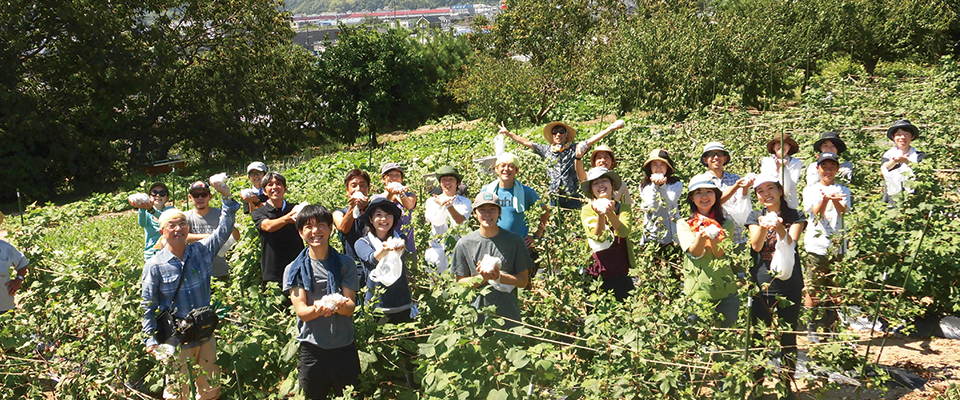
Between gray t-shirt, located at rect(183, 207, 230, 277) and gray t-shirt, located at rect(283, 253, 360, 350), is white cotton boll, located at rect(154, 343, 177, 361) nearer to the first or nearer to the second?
gray t-shirt, located at rect(283, 253, 360, 350)

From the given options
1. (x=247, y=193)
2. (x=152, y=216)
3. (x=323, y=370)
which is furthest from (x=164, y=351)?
(x=152, y=216)

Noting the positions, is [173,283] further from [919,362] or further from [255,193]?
[919,362]

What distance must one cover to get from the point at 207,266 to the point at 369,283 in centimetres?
90

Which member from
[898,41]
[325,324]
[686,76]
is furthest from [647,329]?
[898,41]

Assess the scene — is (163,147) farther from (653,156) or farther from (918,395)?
(918,395)

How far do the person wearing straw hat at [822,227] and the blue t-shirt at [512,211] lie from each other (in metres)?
1.79

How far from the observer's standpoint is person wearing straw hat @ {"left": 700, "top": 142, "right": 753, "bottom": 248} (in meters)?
3.99

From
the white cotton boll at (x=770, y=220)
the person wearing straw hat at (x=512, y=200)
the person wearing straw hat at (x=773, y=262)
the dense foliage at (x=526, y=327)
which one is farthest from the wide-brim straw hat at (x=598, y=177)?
the white cotton boll at (x=770, y=220)

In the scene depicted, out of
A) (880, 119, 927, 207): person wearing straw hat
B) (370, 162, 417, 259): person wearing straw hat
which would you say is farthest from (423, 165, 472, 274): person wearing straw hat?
(880, 119, 927, 207): person wearing straw hat

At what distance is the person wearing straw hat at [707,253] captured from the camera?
3.22 meters

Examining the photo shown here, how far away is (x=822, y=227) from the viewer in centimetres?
412

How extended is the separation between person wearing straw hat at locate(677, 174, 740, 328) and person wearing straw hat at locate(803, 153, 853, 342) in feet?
2.62

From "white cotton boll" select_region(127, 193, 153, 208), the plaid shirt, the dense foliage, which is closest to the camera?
the dense foliage

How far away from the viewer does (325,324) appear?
307 centimetres
